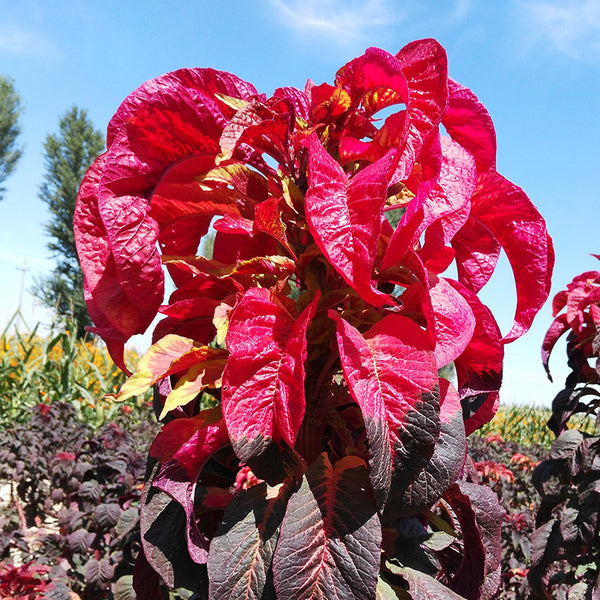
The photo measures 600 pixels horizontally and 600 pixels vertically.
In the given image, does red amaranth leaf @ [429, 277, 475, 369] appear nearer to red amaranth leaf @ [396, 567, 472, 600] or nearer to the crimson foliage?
the crimson foliage

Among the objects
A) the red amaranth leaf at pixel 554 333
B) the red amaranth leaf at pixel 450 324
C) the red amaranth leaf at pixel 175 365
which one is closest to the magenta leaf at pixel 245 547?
the red amaranth leaf at pixel 175 365

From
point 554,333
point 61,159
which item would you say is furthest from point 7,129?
point 554,333

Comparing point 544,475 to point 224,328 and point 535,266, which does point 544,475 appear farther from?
point 224,328

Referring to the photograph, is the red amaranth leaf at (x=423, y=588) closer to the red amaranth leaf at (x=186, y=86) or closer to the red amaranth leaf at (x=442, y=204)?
the red amaranth leaf at (x=442, y=204)

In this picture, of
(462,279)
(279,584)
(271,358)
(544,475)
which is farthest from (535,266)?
(544,475)

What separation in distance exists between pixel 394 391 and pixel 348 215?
19 centimetres

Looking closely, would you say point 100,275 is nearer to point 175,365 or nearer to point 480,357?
point 175,365

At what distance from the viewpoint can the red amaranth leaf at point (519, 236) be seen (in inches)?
29.2

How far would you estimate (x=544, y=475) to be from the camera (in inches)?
89.4

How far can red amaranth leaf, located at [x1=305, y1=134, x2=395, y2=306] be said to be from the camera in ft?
1.97

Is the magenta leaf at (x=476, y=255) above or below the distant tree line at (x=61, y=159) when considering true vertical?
below

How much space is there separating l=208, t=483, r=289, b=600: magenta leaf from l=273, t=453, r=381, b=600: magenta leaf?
4 centimetres

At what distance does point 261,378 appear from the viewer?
0.63 m

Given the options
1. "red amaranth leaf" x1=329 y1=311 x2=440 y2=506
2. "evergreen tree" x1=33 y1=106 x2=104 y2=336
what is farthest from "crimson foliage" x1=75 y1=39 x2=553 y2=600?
"evergreen tree" x1=33 y1=106 x2=104 y2=336
